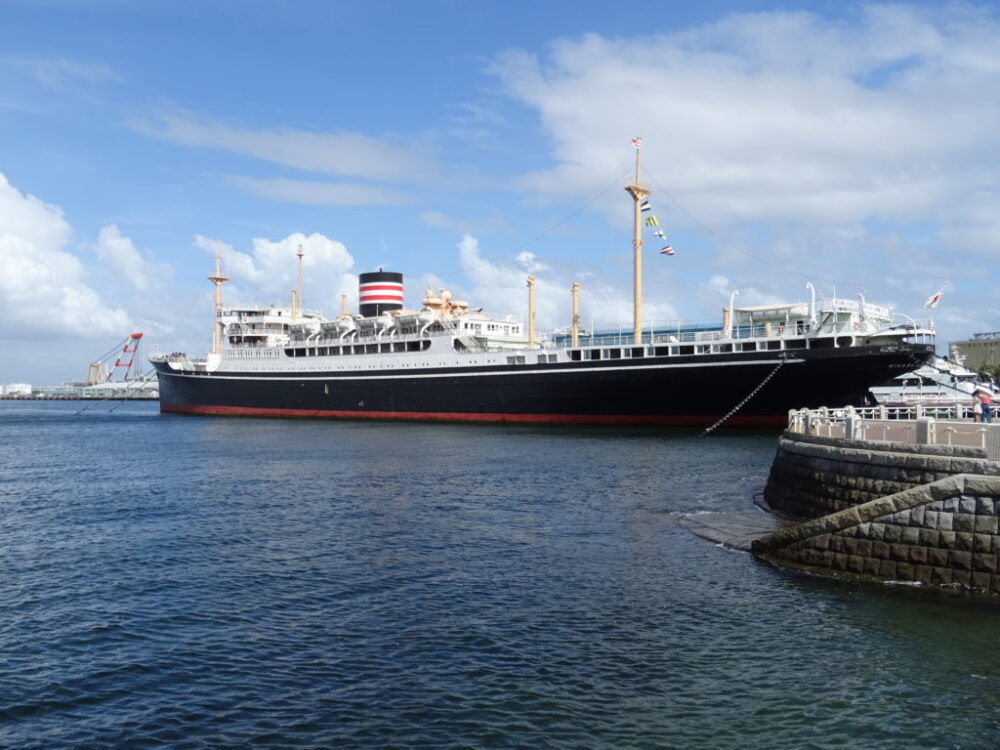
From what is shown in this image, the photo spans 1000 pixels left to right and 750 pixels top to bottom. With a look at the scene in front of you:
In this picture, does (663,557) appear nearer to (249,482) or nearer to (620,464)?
(620,464)

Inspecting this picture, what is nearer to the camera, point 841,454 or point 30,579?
point 30,579

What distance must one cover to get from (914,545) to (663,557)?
5.58 metres

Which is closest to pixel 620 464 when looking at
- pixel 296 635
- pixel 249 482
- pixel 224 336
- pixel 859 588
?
pixel 249 482

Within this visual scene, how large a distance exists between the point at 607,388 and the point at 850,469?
133 ft

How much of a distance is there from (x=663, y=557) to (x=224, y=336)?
86.1m

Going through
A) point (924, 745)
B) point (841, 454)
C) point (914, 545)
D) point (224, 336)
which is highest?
point (224, 336)

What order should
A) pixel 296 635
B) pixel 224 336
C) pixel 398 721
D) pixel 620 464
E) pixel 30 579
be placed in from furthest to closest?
pixel 224 336
pixel 620 464
pixel 30 579
pixel 296 635
pixel 398 721

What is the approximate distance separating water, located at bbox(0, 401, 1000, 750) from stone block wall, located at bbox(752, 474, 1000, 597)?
0.70 metres

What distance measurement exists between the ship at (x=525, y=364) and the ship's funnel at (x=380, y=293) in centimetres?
16

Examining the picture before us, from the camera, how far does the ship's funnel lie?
85688 millimetres

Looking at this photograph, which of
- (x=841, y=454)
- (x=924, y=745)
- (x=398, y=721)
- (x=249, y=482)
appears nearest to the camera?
(x=924, y=745)

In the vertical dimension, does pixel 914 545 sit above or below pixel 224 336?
below

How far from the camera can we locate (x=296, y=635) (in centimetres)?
1384

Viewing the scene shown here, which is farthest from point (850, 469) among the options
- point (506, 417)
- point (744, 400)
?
point (506, 417)
